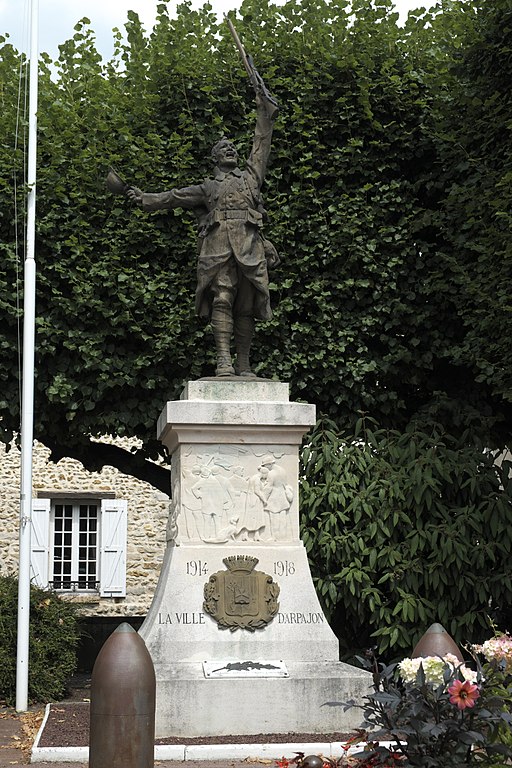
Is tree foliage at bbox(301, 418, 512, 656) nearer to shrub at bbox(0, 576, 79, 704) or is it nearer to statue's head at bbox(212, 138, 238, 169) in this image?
shrub at bbox(0, 576, 79, 704)

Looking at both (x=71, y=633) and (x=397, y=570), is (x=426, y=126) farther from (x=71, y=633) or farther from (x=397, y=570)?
(x=71, y=633)

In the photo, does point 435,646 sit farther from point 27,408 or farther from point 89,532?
point 89,532

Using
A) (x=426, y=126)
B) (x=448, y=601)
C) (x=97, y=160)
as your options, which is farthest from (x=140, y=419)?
(x=426, y=126)

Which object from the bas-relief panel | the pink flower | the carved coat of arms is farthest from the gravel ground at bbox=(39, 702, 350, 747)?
the pink flower

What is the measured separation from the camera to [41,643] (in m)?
10.4

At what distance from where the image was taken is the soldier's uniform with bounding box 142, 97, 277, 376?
8.35m

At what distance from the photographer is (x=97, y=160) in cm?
1177

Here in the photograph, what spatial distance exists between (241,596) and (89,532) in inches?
437

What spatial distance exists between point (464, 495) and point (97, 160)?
5.30 metres

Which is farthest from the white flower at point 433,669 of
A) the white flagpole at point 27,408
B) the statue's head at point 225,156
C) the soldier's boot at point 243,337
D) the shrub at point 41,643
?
the shrub at point 41,643

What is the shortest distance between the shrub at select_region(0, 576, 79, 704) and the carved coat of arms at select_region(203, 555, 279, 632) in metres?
3.19

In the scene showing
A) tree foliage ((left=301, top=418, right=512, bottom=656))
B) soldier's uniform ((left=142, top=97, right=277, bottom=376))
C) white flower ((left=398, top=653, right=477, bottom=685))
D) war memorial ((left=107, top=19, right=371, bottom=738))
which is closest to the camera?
white flower ((left=398, top=653, right=477, bottom=685))

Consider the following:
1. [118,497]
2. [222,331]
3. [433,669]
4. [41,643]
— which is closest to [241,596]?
[222,331]

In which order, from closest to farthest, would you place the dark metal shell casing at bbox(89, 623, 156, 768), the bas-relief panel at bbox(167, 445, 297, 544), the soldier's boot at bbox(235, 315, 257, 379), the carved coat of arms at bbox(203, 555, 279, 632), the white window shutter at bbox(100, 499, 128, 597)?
1. the dark metal shell casing at bbox(89, 623, 156, 768)
2. the carved coat of arms at bbox(203, 555, 279, 632)
3. the bas-relief panel at bbox(167, 445, 297, 544)
4. the soldier's boot at bbox(235, 315, 257, 379)
5. the white window shutter at bbox(100, 499, 128, 597)
